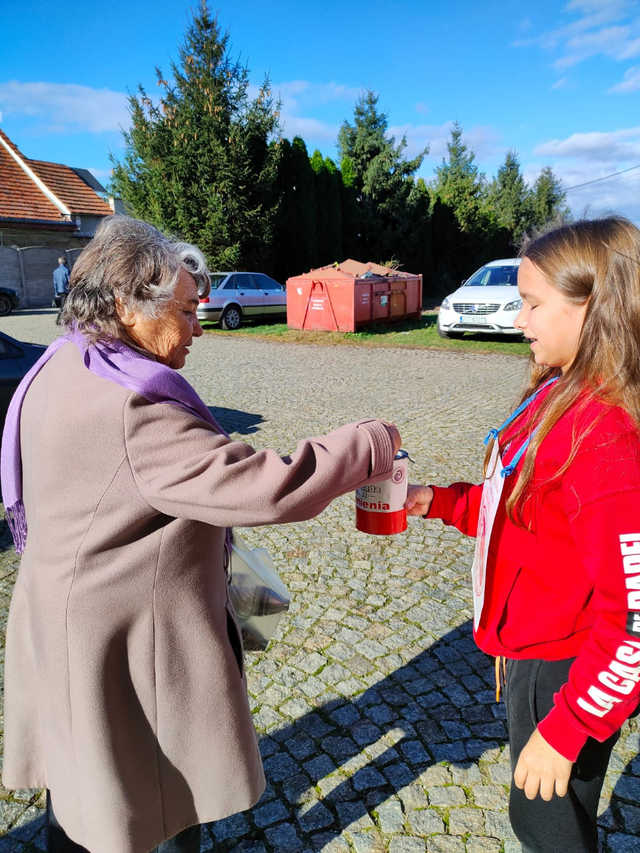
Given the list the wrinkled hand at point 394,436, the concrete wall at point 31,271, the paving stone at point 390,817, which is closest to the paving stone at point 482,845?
the paving stone at point 390,817

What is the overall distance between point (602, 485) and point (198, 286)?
105 centimetres

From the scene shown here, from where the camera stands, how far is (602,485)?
1204 mm

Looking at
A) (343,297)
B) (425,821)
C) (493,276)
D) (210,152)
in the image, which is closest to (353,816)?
(425,821)

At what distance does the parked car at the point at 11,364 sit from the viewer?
17.1 ft

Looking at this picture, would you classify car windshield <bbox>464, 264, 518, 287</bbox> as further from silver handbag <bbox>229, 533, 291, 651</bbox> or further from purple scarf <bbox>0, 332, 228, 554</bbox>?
purple scarf <bbox>0, 332, 228, 554</bbox>

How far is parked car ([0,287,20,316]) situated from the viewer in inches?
836

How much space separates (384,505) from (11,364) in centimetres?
462

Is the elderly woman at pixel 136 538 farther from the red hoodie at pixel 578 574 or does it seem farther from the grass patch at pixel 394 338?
the grass patch at pixel 394 338

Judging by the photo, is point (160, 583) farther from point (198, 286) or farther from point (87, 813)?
point (198, 286)

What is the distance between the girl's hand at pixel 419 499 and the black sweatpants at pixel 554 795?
53 cm

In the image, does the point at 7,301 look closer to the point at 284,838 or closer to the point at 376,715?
the point at 376,715

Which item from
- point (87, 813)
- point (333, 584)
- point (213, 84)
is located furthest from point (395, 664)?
point (213, 84)

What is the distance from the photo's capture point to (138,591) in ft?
4.47

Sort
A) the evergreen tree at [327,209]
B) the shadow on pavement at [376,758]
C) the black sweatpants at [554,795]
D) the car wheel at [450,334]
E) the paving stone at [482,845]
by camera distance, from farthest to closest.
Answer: the evergreen tree at [327,209], the car wheel at [450,334], the shadow on pavement at [376,758], the paving stone at [482,845], the black sweatpants at [554,795]
